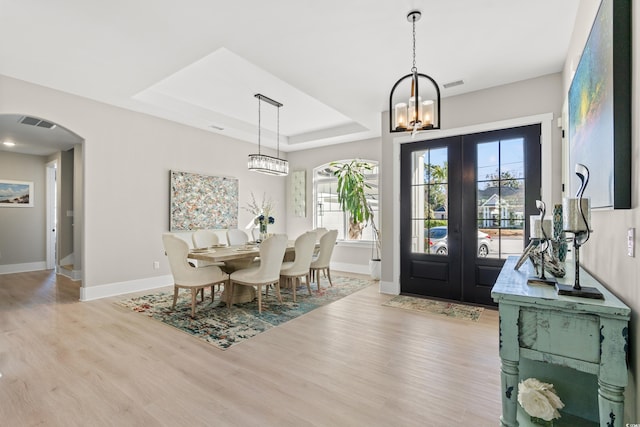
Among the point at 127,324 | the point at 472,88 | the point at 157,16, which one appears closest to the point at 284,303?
the point at 127,324

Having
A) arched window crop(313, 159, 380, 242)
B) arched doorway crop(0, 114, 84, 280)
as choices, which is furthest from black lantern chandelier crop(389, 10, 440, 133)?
arched doorway crop(0, 114, 84, 280)

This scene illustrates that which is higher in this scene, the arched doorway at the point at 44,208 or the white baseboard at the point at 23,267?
the arched doorway at the point at 44,208

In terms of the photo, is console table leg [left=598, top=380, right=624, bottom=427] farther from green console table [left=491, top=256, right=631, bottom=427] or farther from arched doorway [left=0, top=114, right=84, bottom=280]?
arched doorway [left=0, top=114, right=84, bottom=280]

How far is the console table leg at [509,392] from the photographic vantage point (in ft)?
4.66

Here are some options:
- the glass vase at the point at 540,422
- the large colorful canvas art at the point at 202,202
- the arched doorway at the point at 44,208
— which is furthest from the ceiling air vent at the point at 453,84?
the arched doorway at the point at 44,208

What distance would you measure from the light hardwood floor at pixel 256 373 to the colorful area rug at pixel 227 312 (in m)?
0.16

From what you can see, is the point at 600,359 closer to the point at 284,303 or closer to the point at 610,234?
the point at 610,234

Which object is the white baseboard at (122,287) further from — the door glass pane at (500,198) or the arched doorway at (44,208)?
the door glass pane at (500,198)

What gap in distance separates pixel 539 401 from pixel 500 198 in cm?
300

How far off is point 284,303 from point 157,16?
3.40 metres

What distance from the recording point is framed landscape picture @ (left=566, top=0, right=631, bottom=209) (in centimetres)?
123

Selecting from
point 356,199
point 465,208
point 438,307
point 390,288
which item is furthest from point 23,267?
point 465,208

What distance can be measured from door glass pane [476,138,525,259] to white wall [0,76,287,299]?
4837 mm

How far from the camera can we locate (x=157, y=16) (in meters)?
2.62
